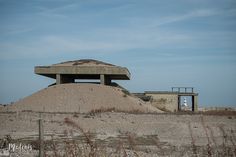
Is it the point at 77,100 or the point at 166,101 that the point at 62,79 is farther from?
the point at 166,101

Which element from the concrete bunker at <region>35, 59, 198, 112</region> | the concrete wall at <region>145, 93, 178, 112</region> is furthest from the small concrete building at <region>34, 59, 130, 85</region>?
the concrete wall at <region>145, 93, 178, 112</region>

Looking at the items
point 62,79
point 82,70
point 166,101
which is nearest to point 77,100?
point 82,70

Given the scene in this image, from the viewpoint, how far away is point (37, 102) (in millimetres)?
38844

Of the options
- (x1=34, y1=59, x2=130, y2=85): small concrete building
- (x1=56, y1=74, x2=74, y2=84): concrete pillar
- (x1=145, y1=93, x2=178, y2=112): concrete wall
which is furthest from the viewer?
(x1=145, y1=93, x2=178, y2=112): concrete wall

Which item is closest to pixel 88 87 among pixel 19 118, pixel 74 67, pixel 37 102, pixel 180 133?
pixel 74 67

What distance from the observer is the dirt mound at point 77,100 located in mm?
37312

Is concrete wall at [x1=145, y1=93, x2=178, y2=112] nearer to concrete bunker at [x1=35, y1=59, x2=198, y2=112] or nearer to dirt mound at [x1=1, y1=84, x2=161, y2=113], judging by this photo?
concrete bunker at [x1=35, y1=59, x2=198, y2=112]

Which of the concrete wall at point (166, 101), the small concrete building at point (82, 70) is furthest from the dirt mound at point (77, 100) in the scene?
the concrete wall at point (166, 101)

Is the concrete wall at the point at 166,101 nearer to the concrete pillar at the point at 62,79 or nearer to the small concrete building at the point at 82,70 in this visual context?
the small concrete building at the point at 82,70

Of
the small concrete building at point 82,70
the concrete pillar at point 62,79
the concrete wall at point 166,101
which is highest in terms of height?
the small concrete building at point 82,70

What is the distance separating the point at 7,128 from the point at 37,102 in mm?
14234

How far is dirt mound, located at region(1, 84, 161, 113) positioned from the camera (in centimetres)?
3731

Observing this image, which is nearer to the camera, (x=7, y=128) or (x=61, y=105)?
(x=7, y=128)

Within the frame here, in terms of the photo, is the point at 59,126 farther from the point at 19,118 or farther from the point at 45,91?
the point at 45,91
